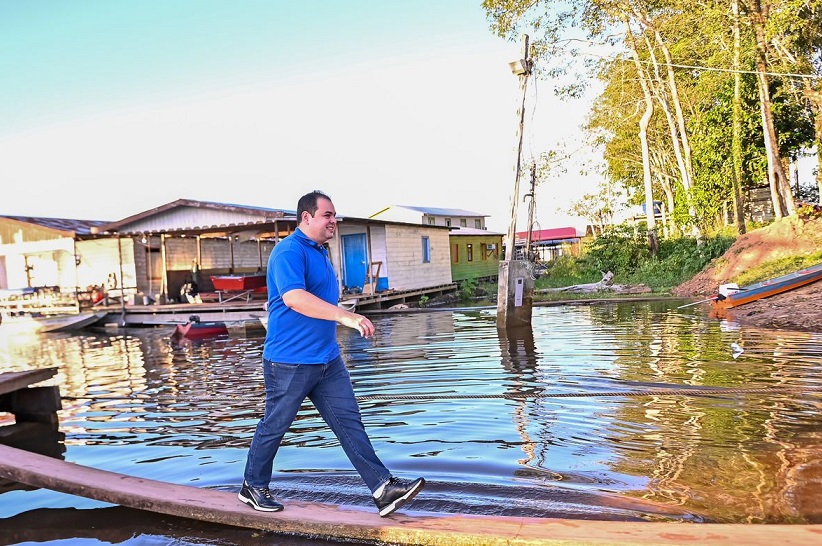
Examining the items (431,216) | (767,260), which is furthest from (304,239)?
(431,216)

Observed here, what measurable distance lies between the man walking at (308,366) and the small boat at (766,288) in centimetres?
1293

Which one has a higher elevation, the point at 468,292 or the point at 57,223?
the point at 57,223

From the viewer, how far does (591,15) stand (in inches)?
1079

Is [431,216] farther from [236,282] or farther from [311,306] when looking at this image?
[311,306]

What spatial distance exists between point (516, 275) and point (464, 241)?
24.9 m

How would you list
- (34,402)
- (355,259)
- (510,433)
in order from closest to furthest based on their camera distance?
(510,433) < (34,402) < (355,259)

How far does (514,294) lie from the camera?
45.2 feet

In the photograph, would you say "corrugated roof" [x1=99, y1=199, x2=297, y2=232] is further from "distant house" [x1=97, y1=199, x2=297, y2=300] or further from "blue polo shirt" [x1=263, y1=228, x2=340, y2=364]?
"blue polo shirt" [x1=263, y1=228, x2=340, y2=364]

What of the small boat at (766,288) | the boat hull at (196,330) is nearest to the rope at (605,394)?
the small boat at (766,288)

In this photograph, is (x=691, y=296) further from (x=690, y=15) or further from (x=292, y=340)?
(x=292, y=340)

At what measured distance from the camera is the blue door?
25.9 m

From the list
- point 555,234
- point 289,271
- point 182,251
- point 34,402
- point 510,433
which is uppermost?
point 555,234

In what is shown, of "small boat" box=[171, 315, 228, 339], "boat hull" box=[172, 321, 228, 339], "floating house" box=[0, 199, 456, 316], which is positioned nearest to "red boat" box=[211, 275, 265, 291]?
"floating house" box=[0, 199, 456, 316]

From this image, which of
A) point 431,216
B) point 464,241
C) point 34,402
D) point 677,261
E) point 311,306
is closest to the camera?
point 311,306
